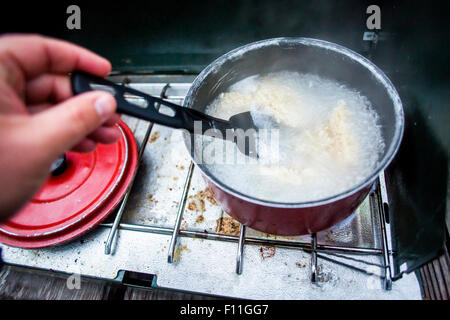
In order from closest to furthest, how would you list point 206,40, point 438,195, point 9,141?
1. point 9,141
2. point 438,195
3. point 206,40

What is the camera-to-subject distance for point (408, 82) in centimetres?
122

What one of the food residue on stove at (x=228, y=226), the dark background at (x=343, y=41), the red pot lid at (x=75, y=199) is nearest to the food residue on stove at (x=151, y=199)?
the red pot lid at (x=75, y=199)

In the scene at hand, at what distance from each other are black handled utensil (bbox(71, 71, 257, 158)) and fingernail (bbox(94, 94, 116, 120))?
47mm

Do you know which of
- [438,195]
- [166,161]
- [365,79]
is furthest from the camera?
[166,161]

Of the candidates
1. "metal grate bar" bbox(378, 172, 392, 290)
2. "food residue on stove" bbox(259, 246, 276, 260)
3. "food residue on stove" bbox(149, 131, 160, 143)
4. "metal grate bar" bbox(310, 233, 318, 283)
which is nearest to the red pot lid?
"food residue on stove" bbox(149, 131, 160, 143)

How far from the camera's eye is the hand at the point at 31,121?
64 cm

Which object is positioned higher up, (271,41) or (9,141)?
(271,41)

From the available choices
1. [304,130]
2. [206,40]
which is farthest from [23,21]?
[304,130]

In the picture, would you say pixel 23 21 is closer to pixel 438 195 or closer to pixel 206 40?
pixel 206 40

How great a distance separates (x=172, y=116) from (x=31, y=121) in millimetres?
405

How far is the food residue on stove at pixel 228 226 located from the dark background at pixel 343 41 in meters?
0.58

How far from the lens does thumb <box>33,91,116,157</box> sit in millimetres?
657

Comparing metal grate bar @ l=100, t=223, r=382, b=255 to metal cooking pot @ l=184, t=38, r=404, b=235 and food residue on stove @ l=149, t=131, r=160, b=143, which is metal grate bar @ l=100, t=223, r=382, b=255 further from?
food residue on stove @ l=149, t=131, r=160, b=143

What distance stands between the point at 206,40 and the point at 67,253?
1196 mm
